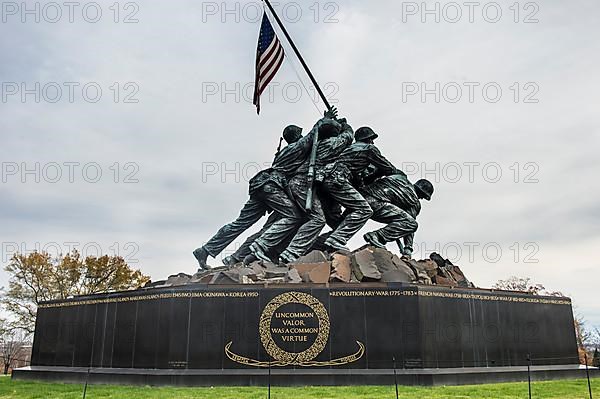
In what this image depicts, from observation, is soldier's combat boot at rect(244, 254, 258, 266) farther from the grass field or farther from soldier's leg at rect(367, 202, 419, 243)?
the grass field

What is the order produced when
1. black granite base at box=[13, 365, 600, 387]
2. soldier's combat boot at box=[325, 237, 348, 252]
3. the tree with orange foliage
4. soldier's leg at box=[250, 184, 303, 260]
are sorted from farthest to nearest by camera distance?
the tree with orange foliage < soldier's leg at box=[250, 184, 303, 260] < soldier's combat boot at box=[325, 237, 348, 252] < black granite base at box=[13, 365, 600, 387]

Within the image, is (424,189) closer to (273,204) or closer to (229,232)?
(273,204)

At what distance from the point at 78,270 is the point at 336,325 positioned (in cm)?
3177

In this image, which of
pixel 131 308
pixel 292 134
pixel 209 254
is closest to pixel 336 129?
pixel 292 134

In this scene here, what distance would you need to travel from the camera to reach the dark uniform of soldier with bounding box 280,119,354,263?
16.4 m

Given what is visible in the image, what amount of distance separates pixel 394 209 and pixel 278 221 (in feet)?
11.9

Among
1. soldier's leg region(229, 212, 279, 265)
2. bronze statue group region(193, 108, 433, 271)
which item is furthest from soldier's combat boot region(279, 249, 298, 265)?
soldier's leg region(229, 212, 279, 265)

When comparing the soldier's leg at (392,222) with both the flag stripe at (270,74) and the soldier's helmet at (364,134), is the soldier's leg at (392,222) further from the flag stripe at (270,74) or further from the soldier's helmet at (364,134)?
the flag stripe at (270,74)

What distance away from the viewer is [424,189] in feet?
60.7

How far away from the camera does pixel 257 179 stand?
685 inches

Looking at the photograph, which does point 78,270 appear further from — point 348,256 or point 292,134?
point 348,256

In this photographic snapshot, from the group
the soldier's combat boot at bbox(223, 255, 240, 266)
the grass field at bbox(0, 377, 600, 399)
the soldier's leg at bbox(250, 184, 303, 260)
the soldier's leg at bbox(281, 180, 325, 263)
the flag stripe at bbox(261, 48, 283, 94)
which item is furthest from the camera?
the flag stripe at bbox(261, 48, 283, 94)

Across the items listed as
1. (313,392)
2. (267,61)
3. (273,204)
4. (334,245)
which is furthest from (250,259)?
(267,61)

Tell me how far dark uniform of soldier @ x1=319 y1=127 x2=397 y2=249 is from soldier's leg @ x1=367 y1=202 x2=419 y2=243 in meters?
0.67
